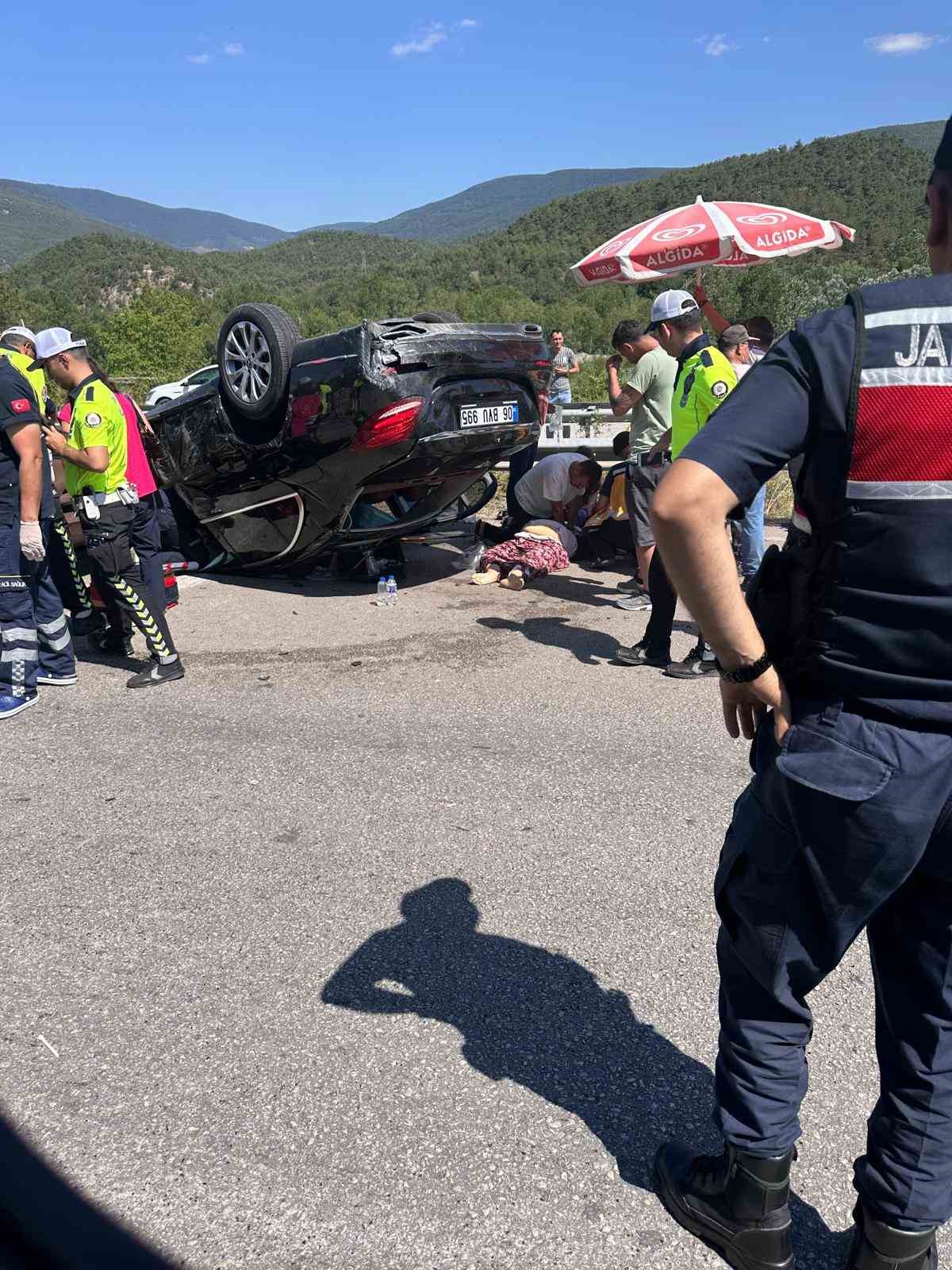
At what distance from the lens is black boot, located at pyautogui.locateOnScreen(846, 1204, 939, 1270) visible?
1.72 metres

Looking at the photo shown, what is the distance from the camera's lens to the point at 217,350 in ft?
22.1

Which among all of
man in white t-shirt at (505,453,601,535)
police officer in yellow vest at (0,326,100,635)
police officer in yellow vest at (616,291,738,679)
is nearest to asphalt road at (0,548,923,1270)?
police officer in yellow vest at (616,291,738,679)

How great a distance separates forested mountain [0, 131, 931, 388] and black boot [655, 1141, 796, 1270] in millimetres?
56681

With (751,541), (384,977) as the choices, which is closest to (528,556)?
(751,541)

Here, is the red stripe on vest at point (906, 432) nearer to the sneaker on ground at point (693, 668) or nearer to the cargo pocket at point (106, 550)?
the sneaker on ground at point (693, 668)

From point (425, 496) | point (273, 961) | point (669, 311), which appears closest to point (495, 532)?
point (425, 496)

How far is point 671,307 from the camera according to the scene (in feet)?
17.2

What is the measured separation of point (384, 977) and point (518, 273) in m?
120

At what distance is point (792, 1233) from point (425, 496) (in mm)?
5871

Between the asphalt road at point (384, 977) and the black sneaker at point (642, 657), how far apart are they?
418mm

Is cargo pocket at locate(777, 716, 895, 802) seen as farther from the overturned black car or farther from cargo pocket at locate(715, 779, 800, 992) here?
the overturned black car

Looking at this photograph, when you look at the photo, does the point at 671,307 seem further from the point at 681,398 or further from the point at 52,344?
the point at 52,344

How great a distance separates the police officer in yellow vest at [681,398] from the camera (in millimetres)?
4914

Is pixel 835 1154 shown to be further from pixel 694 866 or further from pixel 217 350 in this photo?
pixel 217 350
